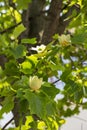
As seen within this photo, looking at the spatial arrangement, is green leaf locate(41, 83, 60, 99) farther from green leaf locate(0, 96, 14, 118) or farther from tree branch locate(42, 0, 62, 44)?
tree branch locate(42, 0, 62, 44)

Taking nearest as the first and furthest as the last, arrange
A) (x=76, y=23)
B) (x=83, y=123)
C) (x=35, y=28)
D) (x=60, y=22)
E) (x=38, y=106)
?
(x=38, y=106), (x=76, y=23), (x=60, y=22), (x=35, y=28), (x=83, y=123)

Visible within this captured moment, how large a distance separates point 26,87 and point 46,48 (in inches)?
5.8

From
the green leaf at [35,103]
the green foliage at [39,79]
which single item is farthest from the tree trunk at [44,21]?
the green leaf at [35,103]

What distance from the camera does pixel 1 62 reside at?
4.45 feet

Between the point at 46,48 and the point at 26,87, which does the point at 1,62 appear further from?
the point at 26,87

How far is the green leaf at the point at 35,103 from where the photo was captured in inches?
24.1

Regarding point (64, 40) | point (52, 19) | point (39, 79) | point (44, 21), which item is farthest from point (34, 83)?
point (44, 21)

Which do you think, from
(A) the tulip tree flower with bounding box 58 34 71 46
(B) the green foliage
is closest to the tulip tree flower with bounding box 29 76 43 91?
(B) the green foliage

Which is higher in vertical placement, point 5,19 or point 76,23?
point 5,19

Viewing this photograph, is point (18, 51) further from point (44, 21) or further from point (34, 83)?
point (44, 21)

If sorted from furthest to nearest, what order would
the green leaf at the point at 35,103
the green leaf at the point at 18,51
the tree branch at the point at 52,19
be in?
the tree branch at the point at 52,19 → the green leaf at the point at 18,51 → the green leaf at the point at 35,103

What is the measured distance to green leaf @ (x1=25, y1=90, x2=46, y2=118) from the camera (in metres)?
0.61

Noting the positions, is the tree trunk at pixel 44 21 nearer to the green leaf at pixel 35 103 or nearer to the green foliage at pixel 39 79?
the green foliage at pixel 39 79

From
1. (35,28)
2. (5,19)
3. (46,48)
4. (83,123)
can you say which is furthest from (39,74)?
(83,123)
